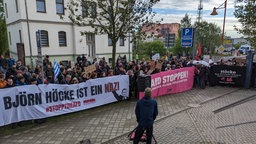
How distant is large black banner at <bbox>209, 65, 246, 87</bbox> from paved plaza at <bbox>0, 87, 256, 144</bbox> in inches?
134

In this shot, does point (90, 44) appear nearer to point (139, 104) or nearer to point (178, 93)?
point (178, 93)

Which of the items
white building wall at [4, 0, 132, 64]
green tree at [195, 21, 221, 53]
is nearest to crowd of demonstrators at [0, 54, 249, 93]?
white building wall at [4, 0, 132, 64]

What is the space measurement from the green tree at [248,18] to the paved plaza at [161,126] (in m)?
8.04

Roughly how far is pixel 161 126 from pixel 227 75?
849 centimetres

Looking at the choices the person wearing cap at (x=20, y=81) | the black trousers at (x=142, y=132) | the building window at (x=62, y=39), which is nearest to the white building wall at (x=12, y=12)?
the building window at (x=62, y=39)

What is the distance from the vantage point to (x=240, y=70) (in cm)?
1312

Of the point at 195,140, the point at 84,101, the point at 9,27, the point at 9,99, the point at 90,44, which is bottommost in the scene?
the point at 195,140

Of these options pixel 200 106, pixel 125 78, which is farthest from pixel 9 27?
pixel 200 106

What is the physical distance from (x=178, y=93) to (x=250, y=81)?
526 cm

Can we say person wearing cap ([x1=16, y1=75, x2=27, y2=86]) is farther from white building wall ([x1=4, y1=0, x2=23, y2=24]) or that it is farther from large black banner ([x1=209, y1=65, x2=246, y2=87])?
white building wall ([x1=4, y1=0, x2=23, y2=24])

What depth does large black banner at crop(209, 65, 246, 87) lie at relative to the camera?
13.2 metres

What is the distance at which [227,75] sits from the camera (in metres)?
13.5

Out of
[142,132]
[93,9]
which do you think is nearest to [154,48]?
[93,9]

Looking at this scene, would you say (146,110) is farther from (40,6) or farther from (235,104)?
(40,6)
